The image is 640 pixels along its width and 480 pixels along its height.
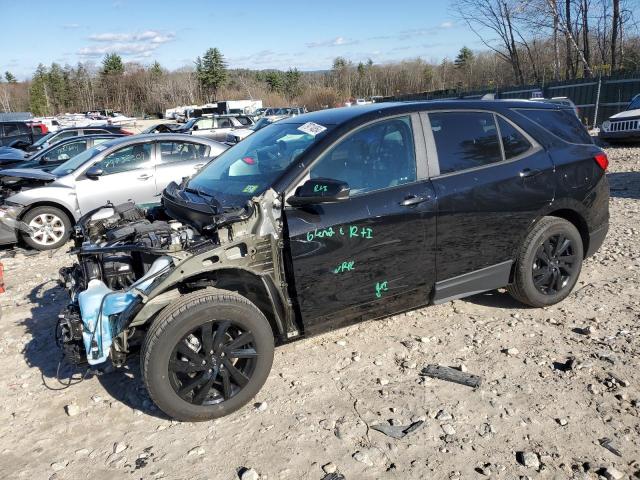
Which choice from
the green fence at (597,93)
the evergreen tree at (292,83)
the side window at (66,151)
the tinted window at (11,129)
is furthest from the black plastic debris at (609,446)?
the evergreen tree at (292,83)

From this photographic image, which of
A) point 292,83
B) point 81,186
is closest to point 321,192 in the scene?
point 81,186

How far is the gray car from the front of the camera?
25.5ft

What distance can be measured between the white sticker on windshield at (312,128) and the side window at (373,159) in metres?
0.24

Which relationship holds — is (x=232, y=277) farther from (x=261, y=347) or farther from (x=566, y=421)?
(x=566, y=421)

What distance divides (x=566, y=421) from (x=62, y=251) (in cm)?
720

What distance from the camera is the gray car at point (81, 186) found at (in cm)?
777

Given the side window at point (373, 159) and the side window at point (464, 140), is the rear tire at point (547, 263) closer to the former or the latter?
the side window at point (464, 140)

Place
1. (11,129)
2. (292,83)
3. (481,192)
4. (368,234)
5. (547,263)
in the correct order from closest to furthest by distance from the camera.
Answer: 1. (368,234)
2. (481,192)
3. (547,263)
4. (11,129)
5. (292,83)

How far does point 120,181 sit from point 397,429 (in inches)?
256

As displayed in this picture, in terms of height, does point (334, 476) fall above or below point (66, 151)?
below

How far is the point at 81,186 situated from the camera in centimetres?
798

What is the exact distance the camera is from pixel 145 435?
10.3 ft

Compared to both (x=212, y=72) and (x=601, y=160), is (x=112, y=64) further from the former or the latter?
(x=601, y=160)

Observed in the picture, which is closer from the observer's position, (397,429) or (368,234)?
(397,429)
